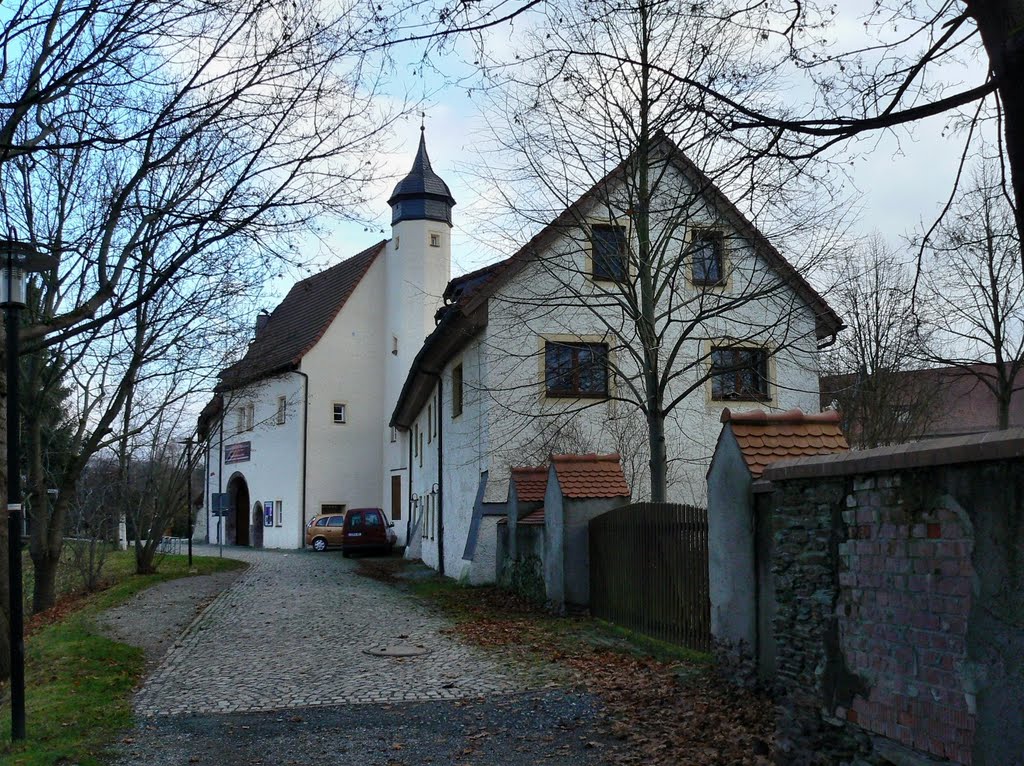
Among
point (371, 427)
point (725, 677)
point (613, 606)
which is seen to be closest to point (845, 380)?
point (613, 606)

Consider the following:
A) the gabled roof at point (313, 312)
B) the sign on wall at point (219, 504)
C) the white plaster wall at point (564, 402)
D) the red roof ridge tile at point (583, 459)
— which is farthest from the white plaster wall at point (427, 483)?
the gabled roof at point (313, 312)

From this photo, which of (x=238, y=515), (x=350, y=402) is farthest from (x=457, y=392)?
(x=238, y=515)

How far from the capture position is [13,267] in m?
8.94

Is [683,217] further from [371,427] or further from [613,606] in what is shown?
[371,427]

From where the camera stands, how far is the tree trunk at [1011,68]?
195 inches

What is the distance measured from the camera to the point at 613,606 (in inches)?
538

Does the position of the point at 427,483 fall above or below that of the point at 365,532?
above

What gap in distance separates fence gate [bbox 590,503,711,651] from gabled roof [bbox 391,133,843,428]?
352cm

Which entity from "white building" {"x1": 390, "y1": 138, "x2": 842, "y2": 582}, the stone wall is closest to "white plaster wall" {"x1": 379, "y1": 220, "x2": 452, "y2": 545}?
"white building" {"x1": 390, "y1": 138, "x2": 842, "y2": 582}

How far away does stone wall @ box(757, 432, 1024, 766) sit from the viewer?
442cm

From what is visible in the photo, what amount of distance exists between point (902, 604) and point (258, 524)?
145ft

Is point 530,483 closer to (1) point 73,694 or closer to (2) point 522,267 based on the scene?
(2) point 522,267

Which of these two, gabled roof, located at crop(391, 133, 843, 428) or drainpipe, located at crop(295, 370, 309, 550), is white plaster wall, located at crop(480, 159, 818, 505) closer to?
gabled roof, located at crop(391, 133, 843, 428)

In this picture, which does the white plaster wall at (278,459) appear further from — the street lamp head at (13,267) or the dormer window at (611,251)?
the street lamp head at (13,267)
